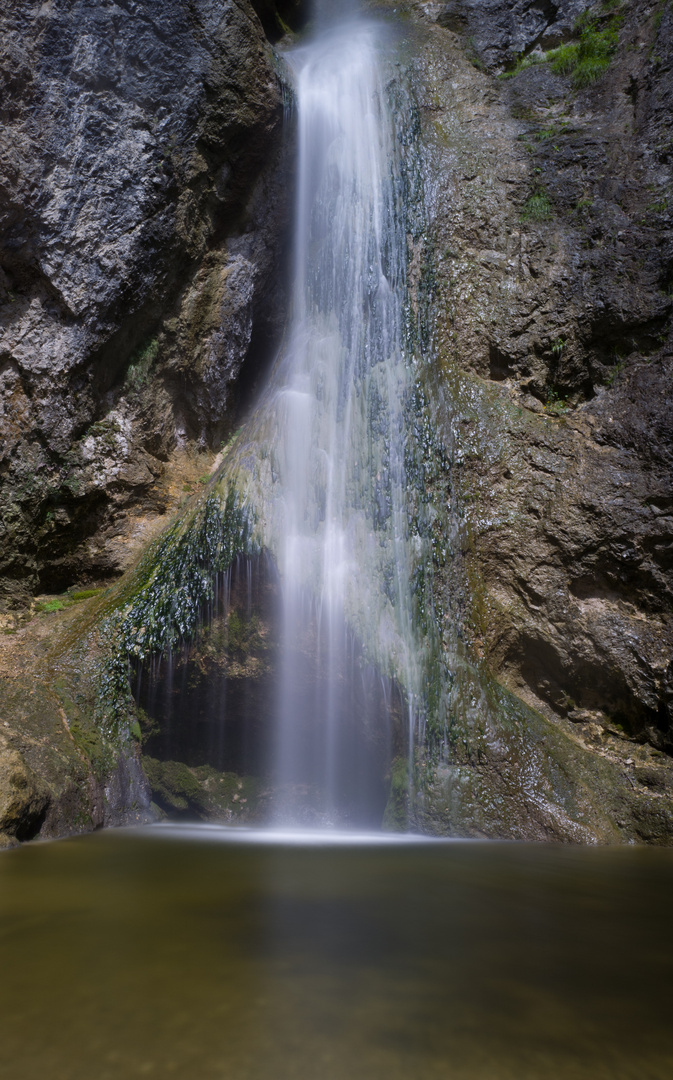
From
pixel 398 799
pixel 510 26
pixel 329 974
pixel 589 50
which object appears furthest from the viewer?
pixel 510 26

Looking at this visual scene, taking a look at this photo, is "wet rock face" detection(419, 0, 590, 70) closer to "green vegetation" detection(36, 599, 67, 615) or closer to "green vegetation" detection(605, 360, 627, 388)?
"green vegetation" detection(605, 360, 627, 388)

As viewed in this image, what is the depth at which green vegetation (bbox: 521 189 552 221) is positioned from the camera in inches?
297

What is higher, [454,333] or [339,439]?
[454,333]

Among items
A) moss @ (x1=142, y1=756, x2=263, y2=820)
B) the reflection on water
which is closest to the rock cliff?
moss @ (x1=142, y1=756, x2=263, y2=820)

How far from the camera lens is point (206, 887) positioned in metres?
2.79

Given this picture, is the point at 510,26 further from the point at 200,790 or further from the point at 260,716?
the point at 200,790

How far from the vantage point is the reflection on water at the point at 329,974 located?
49.3 inches

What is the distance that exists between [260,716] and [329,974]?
16.6 feet

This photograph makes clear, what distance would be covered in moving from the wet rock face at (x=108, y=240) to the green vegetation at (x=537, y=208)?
11.4 feet

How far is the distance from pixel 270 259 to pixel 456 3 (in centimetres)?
547

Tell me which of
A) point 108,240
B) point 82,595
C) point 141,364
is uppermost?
point 108,240

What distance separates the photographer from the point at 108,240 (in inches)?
294

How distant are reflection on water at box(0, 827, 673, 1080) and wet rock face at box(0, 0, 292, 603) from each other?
5124 mm

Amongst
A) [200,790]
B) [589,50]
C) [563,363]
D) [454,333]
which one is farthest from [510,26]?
[200,790]
